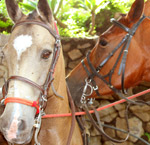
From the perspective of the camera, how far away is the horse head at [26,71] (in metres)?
1.41

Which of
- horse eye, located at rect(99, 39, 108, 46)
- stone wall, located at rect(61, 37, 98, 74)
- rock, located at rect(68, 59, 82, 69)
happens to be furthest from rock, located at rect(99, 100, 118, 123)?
horse eye, located at rect(99, 39, 108, 46)

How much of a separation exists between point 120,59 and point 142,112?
231 centimetres

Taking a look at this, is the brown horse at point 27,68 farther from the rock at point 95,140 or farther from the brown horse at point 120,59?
the rock at point 95,140

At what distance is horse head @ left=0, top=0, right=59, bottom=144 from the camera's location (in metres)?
1.41

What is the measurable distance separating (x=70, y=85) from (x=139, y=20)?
1.14 meters

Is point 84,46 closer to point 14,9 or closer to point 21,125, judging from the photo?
point 14,9

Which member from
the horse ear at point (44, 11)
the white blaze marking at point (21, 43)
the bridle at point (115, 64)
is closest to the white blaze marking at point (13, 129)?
the white blaze marking at point (21, 43)

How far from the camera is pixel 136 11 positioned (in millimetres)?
2164

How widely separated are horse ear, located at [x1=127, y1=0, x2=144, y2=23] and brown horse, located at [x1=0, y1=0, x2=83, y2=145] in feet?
3.22

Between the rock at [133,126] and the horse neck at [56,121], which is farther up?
the horse neck at [56,121]

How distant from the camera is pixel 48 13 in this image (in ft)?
5.58

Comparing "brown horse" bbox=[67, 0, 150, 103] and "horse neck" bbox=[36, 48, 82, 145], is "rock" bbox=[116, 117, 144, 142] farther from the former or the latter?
"horse neck" bbox=[36, 48, 82, 145]

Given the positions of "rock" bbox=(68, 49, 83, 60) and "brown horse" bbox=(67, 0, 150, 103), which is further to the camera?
"rock" bbox=(68, 49, 83, 60)

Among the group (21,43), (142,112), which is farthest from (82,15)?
(21,43)
